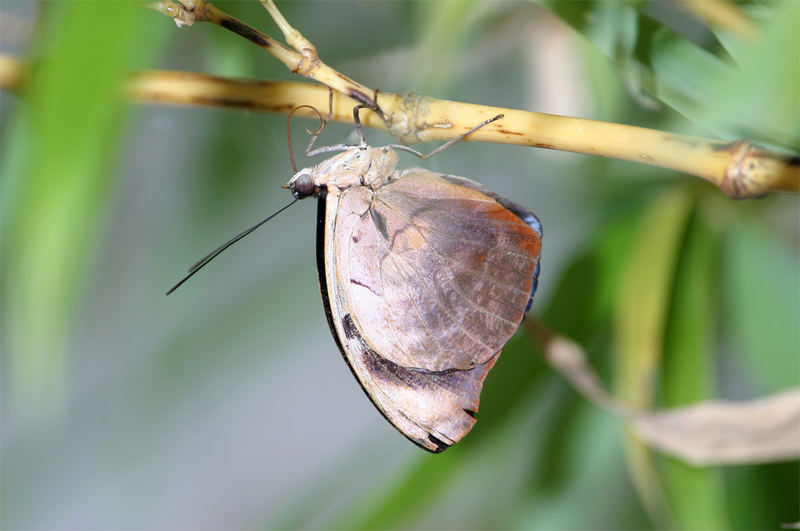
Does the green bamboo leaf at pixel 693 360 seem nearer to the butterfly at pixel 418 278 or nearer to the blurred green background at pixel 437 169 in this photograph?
the blurred green background at pixel 437 169

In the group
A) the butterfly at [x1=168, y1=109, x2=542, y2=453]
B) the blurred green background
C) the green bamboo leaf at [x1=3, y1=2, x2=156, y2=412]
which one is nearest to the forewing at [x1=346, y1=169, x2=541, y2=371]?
the butterfly at [x1=168, y1=109, x2=542, y2=453]

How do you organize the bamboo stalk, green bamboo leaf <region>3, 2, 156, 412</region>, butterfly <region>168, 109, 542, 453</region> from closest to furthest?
green bamboo leaf <region>3, 2, 156, 412</region>
the bamboo stalk
butterfly <region>168, 109, 542, 453</region>

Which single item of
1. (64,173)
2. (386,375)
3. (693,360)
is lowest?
(693,360)

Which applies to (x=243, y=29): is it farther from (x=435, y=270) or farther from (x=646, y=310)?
(x=646, y=310)

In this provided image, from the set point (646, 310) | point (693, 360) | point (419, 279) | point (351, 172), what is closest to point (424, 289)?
point (419, 279)

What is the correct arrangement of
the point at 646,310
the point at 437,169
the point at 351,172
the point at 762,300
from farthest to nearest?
the point at 437,169 < the point at 762,300 < the point at 646,310 < the point at 351,172

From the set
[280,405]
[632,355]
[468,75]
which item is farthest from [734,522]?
[280,405]

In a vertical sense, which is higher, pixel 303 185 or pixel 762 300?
pixel 303 185

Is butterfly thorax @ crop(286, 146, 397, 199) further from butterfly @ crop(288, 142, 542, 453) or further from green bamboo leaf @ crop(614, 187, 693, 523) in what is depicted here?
green bamboo leaf @ crop(614, 187, 693, 523)

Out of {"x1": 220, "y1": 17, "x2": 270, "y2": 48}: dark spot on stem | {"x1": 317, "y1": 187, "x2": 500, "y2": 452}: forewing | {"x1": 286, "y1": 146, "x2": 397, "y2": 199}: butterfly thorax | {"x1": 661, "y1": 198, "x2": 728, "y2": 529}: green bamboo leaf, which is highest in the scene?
{"x1": 220, "y1": 17, "x2": 270, "y2": 48}: dark spot on stem
